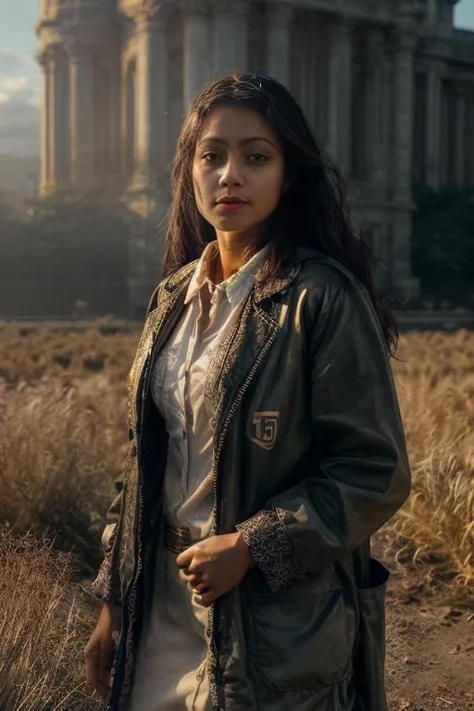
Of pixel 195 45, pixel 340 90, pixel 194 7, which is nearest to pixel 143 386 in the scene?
pixel 195 45

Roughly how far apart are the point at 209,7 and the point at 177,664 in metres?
44.1

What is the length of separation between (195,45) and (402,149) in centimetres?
1304

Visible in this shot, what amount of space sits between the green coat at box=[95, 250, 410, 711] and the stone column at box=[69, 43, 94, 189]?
49687mm

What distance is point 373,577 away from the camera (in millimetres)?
2379

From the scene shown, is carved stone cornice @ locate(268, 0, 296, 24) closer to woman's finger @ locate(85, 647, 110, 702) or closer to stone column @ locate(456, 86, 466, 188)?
stone column @ locate(456, 86, 466, 188)

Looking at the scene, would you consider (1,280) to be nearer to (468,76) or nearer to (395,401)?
(468,76)

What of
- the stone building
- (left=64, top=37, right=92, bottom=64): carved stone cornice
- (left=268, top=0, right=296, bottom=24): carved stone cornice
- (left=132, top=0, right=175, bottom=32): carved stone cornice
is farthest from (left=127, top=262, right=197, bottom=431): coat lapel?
(left=64, top=37, right=92, bottom=64): carved stone cornice

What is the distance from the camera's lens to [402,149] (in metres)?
49.0

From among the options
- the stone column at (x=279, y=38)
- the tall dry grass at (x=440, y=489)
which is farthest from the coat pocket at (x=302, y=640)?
the stone column at (x=279, y=38)

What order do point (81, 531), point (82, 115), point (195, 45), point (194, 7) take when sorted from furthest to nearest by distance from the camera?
point (82, 115), point (194, 7), point (195, 45), point (81, 531)

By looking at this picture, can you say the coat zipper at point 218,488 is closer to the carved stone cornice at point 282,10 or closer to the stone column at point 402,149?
the carved stone cornice at point 282,10

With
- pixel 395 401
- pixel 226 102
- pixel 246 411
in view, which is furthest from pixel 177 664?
pixel 226 102

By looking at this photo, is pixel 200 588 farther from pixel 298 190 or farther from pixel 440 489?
pixel 440 489

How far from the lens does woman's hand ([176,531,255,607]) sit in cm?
211
